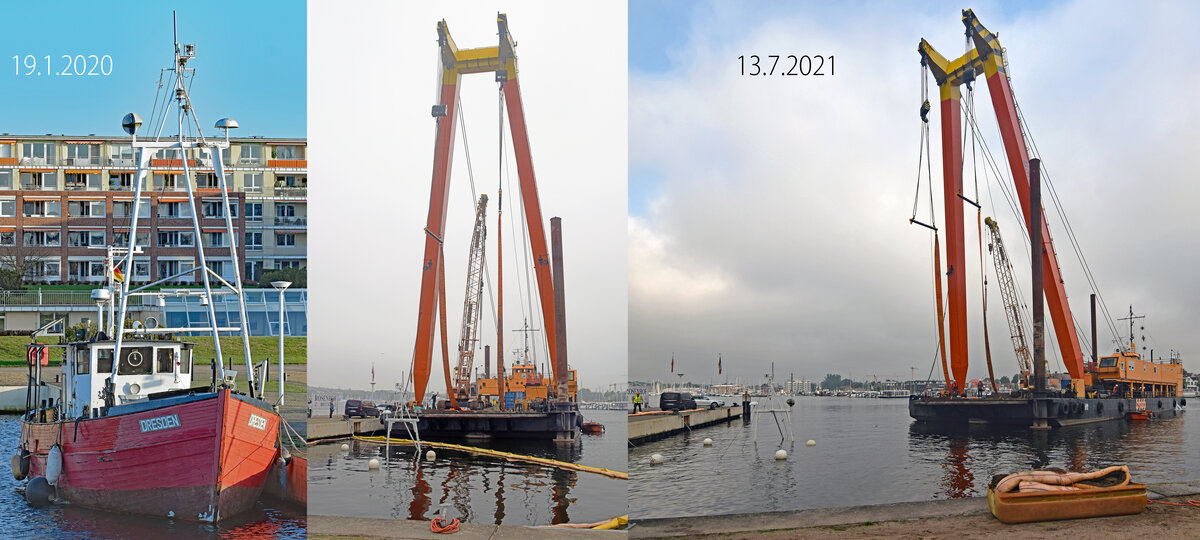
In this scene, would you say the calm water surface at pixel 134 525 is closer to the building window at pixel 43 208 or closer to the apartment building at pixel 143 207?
the apartment building at pixel 143 207

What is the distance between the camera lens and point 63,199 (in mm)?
34812

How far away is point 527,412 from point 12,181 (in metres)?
29.2

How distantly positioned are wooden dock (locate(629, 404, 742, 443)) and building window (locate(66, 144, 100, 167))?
93.3 feet

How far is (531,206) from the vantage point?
53.0ft

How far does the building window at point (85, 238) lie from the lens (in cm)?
3362

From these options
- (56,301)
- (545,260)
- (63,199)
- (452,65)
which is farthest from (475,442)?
(63,199)

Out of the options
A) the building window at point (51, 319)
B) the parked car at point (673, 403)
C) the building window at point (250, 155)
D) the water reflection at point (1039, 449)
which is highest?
the building window at point (250, 155)

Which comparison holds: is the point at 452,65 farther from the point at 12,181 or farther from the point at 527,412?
the point at 12,181

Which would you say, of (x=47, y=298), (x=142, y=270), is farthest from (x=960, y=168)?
(x=47, y=298)

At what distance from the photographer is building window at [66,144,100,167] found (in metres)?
37.4

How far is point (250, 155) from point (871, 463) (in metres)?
28.9

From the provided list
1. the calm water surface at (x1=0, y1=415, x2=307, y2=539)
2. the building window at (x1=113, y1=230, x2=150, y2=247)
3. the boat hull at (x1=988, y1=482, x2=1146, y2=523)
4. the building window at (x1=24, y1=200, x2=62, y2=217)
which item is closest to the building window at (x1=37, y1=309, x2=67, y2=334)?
the building window at (x1=113, y1=230, x2=150, y2=247)

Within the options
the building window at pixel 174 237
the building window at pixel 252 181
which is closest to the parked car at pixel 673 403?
the building window at pixel 252 181

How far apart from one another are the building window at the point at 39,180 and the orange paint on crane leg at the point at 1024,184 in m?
37.7
